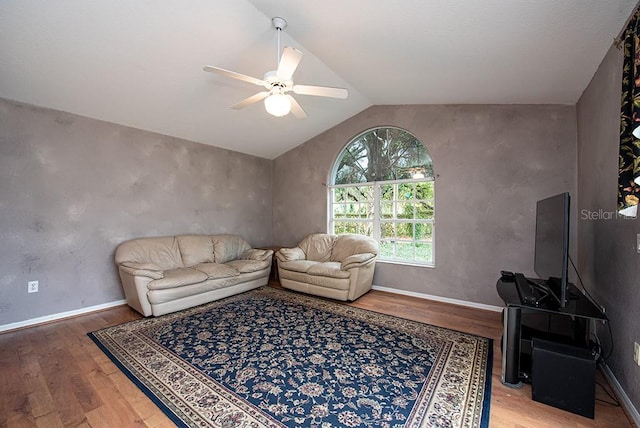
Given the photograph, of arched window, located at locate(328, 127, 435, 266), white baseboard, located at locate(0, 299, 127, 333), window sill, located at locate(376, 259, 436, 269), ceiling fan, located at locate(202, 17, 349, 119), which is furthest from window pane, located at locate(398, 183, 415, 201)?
white baseboard, located at locate(0, 299, 127, 333)

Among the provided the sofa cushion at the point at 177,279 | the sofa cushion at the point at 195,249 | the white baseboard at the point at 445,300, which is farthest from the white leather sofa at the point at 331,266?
the sofa cushion at the point at 177,279

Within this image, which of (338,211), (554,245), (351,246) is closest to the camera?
(554,245)

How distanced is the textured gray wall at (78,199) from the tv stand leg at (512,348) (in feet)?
14.1

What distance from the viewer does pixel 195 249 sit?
4.20 m

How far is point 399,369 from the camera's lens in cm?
217

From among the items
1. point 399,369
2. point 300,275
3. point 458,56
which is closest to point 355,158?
point 300,275

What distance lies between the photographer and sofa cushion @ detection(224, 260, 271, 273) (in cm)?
406

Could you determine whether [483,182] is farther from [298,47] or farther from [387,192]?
[298,47]

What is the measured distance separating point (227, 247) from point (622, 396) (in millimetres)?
4546

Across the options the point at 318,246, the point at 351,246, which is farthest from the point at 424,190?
the point at 318,246

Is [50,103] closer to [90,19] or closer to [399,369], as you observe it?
[90,19]

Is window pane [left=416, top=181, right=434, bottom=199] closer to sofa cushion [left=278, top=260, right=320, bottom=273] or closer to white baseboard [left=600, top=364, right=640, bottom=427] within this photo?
sofa cushion [left=278, top=260, right=320, bottom=273]

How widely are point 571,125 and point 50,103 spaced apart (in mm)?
5860

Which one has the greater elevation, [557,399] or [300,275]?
[300,275]
